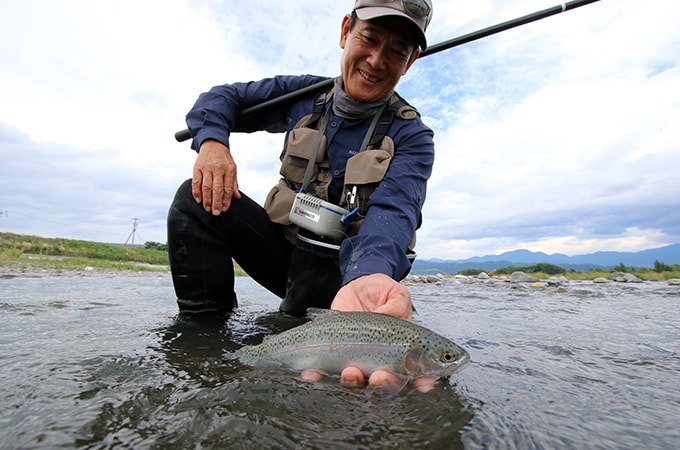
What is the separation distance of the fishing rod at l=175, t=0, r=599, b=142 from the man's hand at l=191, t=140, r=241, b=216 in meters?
0.98

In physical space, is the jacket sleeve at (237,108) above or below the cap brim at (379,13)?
below

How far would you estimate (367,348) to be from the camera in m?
2.20

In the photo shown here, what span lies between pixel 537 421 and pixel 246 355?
1596 millimetres

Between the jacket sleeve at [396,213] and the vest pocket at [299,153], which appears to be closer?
the jacket sleeve at [396,213]

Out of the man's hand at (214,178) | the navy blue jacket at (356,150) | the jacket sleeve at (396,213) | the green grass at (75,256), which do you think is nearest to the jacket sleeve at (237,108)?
the navy blue jacket at (356,150)

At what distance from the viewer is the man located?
11.3 ft

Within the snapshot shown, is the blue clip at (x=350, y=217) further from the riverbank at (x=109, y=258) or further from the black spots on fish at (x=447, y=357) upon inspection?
the riverbank at (x=109, y=258)

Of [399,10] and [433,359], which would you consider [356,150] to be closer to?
[399,10]

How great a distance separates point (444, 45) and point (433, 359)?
5.35 meters

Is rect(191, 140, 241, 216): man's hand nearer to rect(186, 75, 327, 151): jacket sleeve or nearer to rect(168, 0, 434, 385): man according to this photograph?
rect(168, 0, 434, 385): man

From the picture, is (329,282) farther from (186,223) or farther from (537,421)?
(537,421)

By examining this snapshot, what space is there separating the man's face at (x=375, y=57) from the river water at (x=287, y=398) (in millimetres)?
2422

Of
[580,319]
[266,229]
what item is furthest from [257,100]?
[580,319]

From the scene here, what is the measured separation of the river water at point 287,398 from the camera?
4.64 feet
